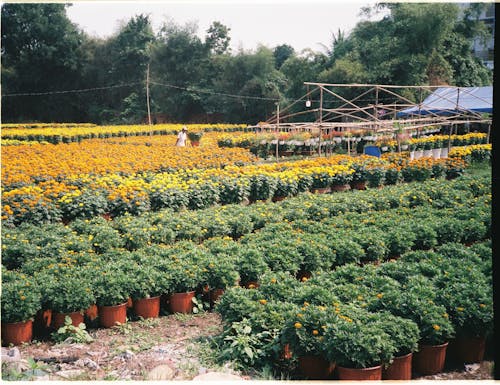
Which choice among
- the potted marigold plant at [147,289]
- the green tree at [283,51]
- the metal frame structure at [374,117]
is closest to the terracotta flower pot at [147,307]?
the potted marigold plant at [147,289]

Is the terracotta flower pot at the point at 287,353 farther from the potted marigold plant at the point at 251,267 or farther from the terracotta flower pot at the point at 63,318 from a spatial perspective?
the terracotta flower pot at the point at 63,318

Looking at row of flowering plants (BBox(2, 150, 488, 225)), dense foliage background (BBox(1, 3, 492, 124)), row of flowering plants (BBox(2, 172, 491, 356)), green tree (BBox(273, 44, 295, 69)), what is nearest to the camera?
row of flowering plants (BBox(2, 172, 491, 356))

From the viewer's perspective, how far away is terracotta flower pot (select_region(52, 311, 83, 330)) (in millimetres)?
4836

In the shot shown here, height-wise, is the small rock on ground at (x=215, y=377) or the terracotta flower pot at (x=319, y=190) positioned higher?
the small rock on ground at (x=215, y=377)

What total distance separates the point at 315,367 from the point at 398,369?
0.66 m

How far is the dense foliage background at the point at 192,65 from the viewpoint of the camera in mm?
29406

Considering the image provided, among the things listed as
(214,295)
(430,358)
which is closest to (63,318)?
(214,295)

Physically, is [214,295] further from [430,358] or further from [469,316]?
[469,316]

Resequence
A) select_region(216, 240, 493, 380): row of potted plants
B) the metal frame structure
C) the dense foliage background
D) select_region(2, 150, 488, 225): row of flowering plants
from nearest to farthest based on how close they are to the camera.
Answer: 1. select_region(216, 240, 493, 380): row of potted plants
2. select_region(2, 150, 488, 225): row of flowering plants
3. the metal frame structure
4. the dense foliage background

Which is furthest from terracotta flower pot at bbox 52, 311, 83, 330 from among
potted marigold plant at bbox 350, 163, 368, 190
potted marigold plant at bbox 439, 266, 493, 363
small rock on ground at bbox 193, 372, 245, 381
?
potted marigold plant at bbox 350, 163, 368, 190

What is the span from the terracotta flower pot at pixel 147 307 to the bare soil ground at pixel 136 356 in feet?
0.29

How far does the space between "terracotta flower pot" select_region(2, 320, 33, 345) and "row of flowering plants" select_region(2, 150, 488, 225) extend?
3.12m

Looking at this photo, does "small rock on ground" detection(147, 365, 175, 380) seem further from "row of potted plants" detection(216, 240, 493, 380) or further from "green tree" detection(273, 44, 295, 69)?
"green tree" detection(273, 44, 295, 69)

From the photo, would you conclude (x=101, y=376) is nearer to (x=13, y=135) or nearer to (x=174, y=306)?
(x=174, y=306)
